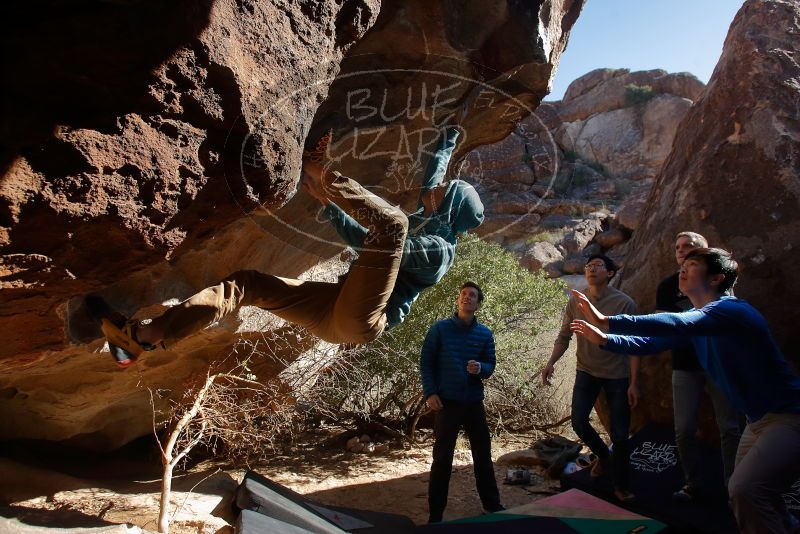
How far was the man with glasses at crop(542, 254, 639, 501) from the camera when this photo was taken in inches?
183

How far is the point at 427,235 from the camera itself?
381 cm

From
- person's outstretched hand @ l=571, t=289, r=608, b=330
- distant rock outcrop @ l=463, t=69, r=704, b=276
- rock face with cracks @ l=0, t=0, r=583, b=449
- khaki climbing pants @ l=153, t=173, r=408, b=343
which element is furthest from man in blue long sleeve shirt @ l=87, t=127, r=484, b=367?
distant rock outcrop @ l=463, t=69, r=704, b=276

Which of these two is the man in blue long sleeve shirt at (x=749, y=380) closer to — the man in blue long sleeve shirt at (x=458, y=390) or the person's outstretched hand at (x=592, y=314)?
the person's outstretched hand at (x=592, y=314)

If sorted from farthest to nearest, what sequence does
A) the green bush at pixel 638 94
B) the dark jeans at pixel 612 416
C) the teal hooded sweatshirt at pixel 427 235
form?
the green bush at pixel 638 94, the dark jeans at pixel 612 416, the teal hooded sweatshirt at pixel 427 235

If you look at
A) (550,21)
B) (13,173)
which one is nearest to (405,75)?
(550,21)

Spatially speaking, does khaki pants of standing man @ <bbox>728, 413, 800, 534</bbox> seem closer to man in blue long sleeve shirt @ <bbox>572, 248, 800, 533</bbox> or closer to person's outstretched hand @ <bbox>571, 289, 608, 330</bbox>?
man in blue long sleeve shirt @ <bbox>572, 248, 800, 533</bbox>

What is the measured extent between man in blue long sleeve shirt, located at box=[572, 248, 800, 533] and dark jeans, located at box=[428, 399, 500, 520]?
1.97 meters

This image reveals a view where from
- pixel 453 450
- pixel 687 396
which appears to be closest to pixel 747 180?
pixel 687 396

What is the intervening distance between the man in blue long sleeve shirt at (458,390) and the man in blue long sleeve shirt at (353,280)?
3.60 ft

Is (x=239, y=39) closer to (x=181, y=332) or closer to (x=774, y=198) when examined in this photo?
(x=181, y=332)

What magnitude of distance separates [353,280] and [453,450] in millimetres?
2058

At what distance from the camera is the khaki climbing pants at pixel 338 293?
10.0 feet

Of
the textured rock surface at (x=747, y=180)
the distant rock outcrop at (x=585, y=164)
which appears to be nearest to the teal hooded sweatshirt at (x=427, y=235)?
the textured rock surface at (x=747, y=180)

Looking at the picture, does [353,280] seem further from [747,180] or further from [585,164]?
[585,164]
